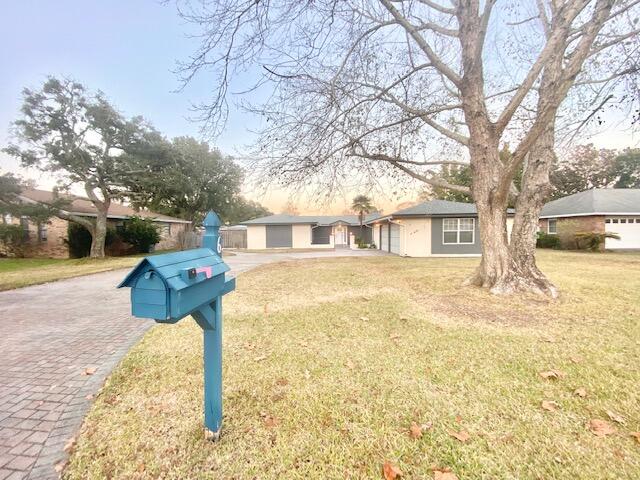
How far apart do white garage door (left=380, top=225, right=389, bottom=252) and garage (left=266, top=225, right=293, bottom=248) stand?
28.6ft

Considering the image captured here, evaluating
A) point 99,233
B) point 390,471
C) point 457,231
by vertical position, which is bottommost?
point 390,471

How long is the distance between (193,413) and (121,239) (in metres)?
20.8

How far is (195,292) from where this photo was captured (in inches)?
69.5

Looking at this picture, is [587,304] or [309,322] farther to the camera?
[587,304]

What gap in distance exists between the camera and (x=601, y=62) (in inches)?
317

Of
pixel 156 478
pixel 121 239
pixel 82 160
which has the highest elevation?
pixel 82 160

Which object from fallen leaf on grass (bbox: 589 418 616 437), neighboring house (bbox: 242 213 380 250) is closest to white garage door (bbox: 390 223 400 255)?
neighboring house (bbox: 242 213 380 250)

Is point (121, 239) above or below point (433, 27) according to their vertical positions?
below

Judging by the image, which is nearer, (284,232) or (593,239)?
(593,239)

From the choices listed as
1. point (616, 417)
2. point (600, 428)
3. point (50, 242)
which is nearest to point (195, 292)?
point (600, 428)

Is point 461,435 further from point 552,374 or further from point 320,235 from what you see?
point 320,235

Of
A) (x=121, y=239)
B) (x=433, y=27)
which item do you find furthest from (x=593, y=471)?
(x=121, y=239)

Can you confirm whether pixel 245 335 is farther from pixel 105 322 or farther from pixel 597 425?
pixel 597 425

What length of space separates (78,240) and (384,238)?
21.7 meters
